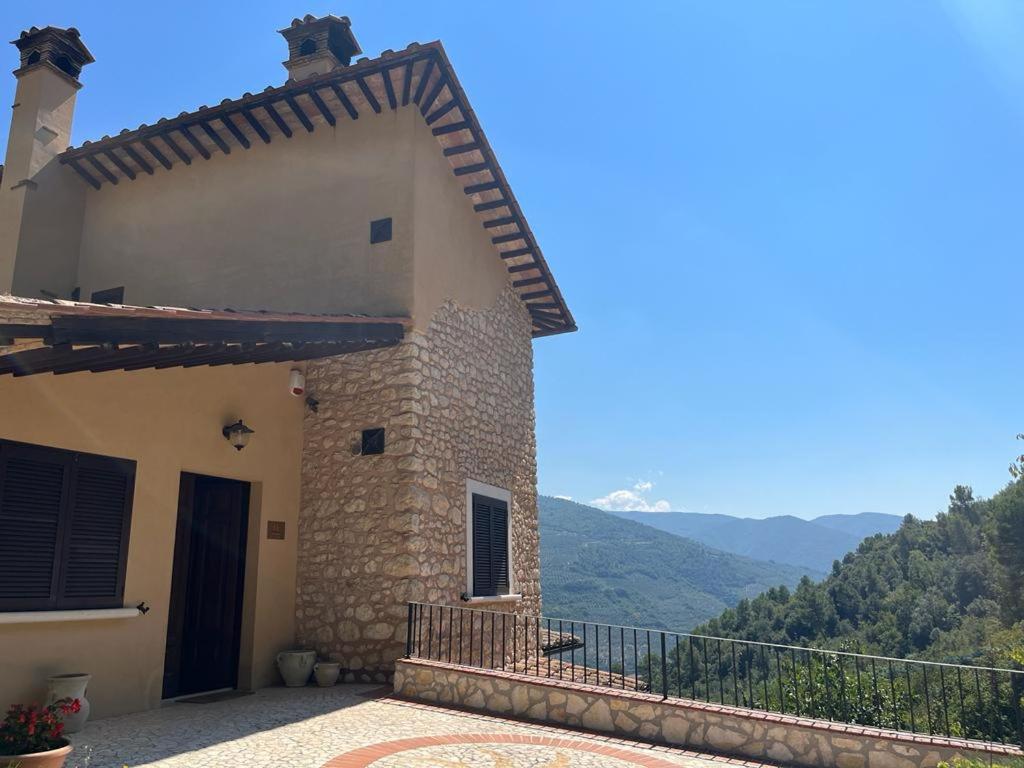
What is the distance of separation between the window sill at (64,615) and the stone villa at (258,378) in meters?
0.02

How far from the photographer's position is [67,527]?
6.36 metres

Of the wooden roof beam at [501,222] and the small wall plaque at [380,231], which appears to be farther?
the wooden roof beam at [501,222]

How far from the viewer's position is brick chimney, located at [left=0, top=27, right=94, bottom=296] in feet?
33.7

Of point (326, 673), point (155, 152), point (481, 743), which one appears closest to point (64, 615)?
Result: point (326, 673)

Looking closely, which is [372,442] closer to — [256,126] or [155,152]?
[256,126]

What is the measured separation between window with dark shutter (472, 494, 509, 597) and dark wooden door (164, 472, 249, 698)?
10.4 ft

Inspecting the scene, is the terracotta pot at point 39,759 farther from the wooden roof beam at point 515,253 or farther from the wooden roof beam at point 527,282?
the wooden roof beam at point 527,282

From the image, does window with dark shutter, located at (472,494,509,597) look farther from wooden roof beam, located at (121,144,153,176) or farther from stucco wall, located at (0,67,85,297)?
stucco wall, located at (0,67,85,297)

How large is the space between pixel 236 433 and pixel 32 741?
376cm

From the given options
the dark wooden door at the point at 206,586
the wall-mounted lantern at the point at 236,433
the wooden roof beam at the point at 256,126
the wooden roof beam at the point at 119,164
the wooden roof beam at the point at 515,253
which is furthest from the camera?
the wooden roof beam at the point at 515,253

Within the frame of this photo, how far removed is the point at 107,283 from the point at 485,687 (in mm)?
8513

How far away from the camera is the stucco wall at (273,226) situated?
941 cm

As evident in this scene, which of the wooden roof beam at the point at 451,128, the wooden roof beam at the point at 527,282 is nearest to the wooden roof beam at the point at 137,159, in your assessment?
the wooden roof beam at the point at 451,128

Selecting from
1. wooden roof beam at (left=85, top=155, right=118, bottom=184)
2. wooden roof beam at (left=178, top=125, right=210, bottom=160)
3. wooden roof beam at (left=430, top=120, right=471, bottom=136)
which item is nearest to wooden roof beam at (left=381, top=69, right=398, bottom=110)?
wooden roof beam at (left=430, top=120, right=471, bottom=136)
